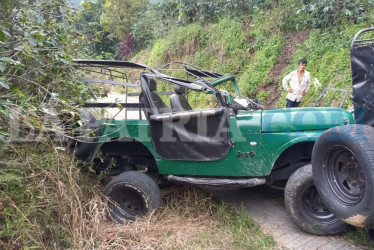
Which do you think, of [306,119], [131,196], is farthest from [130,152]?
[306,119]

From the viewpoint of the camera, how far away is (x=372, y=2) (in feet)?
29.3

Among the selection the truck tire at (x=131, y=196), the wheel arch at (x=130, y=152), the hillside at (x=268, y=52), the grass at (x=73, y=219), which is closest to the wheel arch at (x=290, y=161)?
the grass at (x=73, y=219)

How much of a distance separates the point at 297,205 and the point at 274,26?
8.32 m

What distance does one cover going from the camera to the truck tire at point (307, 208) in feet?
12.8

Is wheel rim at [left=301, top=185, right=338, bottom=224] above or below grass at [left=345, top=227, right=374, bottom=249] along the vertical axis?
above

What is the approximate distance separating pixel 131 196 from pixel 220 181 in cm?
111

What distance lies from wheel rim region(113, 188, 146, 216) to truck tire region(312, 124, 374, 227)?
2072mm

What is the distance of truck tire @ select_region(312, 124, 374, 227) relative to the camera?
2.97 meters

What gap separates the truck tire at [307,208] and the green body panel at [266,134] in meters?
0.32

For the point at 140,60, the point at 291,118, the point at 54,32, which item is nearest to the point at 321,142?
the point at 291,118

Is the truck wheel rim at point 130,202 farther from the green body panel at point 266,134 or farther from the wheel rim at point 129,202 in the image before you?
the green body panel at point 266,134

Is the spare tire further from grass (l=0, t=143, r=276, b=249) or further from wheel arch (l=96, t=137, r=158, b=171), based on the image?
grass (l=0, t=143, r=276, b=249)

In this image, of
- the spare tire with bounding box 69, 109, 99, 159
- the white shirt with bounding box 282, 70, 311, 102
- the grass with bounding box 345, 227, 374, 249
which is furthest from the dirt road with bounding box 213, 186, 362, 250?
the white shirt with bounding box 282, 70, 311, 102

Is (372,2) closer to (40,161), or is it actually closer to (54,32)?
(54,32)
